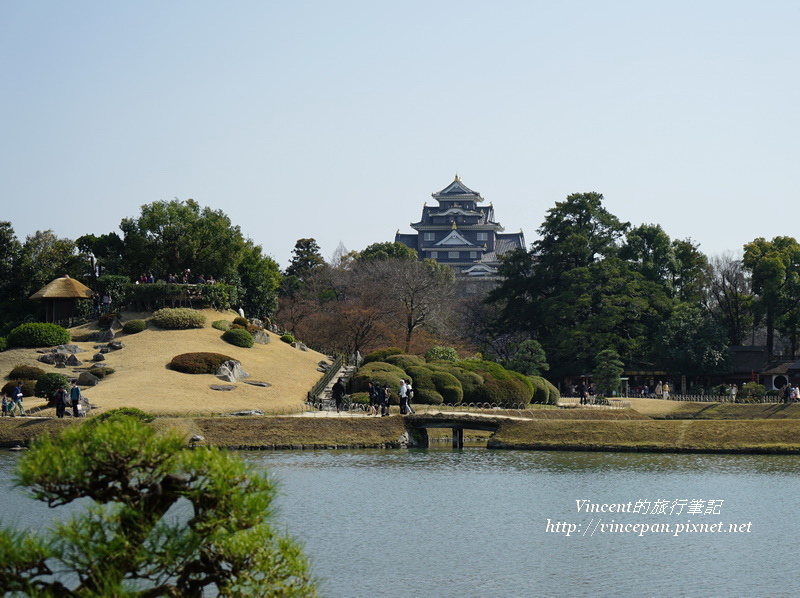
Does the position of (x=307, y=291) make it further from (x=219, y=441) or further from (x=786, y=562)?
(x=786, y=562)

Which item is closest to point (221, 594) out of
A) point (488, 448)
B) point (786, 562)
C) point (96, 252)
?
point (786, 562)

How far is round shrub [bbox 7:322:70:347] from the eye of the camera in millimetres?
49812

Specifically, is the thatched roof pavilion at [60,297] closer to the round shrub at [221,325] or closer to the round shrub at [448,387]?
the round shrub at [221,325]

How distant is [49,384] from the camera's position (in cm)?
4059

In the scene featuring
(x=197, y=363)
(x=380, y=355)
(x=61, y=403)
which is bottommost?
(x=61, y=403)

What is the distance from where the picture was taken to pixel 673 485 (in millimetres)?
27391

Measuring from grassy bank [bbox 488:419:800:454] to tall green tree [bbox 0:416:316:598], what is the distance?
27.9m

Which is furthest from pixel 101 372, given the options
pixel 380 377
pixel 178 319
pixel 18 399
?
pixel 380 377

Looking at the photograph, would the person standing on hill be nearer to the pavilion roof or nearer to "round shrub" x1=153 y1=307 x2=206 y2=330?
"round shrub" x1=153 y1=307 x2=206 y2=330

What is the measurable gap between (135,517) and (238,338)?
43466mm

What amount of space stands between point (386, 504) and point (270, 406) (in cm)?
1864

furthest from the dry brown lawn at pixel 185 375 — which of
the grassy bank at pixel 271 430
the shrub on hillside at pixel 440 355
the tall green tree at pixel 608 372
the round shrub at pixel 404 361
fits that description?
the tall green tree at pixel 608 372

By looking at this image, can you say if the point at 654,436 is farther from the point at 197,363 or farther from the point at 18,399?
the point at 18,399

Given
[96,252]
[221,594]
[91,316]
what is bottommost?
[221,594]
